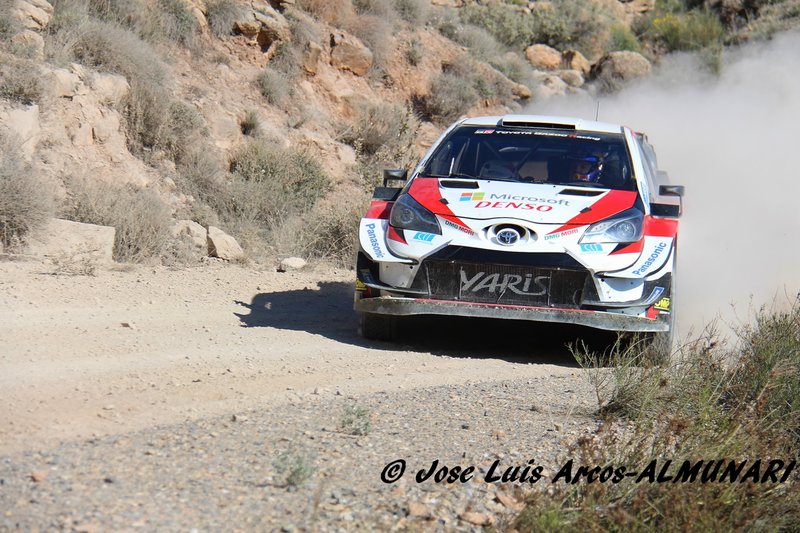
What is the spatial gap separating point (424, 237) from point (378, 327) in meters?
0.83

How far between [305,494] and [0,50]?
9.58 meters

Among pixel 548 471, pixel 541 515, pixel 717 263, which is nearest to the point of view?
pixel 541 515

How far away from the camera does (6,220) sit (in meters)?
9.42

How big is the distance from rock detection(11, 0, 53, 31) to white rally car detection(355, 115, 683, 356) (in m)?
7.18

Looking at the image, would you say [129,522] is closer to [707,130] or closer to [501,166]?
[501,166]

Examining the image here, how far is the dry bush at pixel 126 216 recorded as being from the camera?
10.2 metres

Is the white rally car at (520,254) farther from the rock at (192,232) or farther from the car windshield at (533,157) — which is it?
the rock at (192,232)

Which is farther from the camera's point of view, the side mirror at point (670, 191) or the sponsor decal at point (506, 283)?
the side mirror at point (670, 191)

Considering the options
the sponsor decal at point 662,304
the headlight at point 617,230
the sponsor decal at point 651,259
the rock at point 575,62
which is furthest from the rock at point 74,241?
the rock at point 575,62

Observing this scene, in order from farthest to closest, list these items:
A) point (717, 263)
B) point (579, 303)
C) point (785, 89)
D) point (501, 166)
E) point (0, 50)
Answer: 1. point (785, 89)
2. point (0, 50)
3. point (717, 263)
4. point (501, 166)
5. point (579, 303)

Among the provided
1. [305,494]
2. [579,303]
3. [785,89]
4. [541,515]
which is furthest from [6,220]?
[785,89]

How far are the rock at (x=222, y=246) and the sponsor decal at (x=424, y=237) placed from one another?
400cm

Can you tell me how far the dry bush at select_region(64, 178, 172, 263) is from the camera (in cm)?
1018

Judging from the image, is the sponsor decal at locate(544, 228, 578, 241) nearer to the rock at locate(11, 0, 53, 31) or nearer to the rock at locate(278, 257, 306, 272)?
the rock at locate(278, 257, 306, 272)
